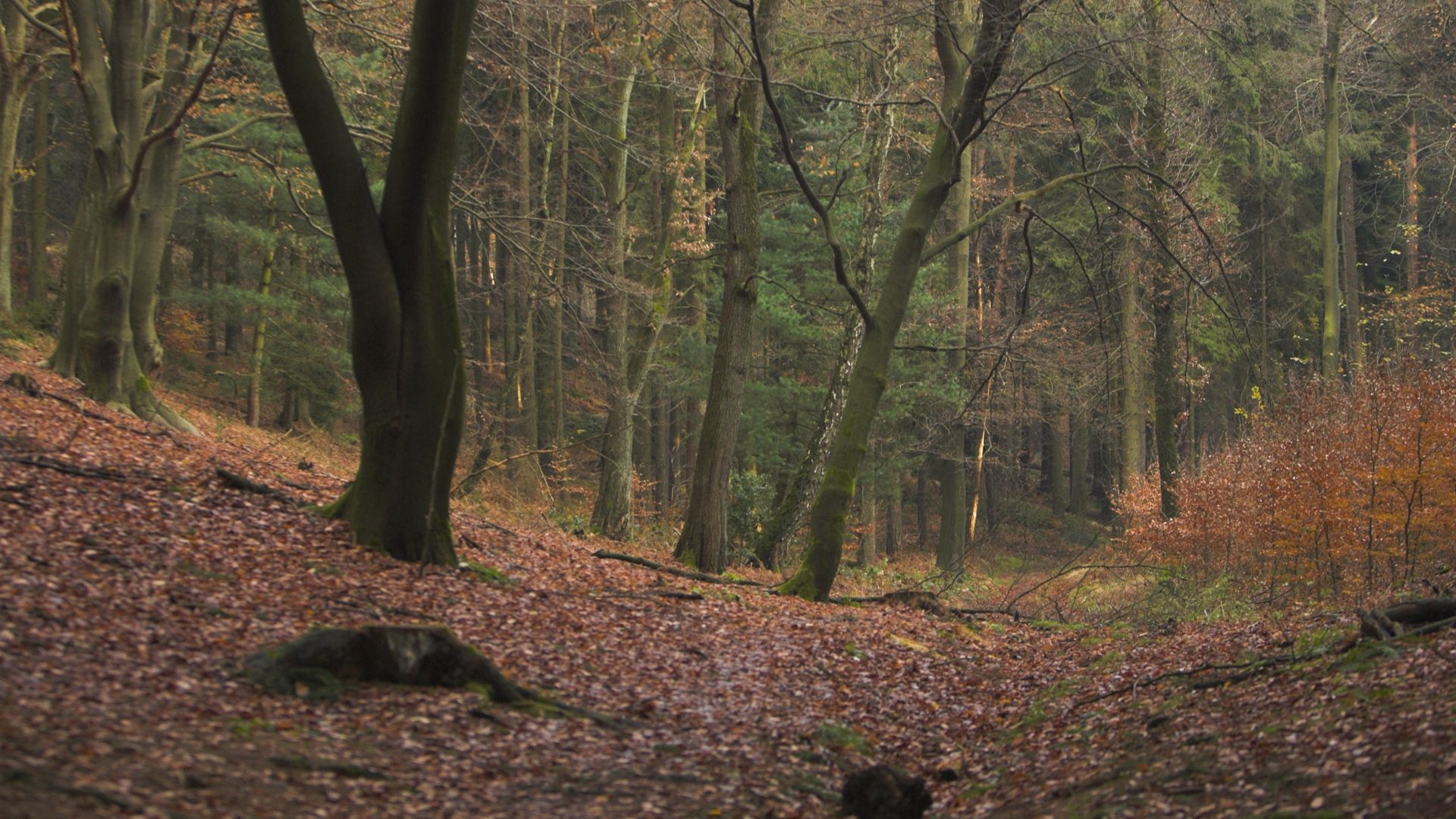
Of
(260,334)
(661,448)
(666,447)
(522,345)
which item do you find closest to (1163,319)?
(522,345)

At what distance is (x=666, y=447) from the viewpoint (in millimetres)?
29031

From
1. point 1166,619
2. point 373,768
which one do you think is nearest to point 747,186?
point 1166,619

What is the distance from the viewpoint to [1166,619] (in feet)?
37.5

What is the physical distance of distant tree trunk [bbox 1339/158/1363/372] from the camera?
27.8 metres

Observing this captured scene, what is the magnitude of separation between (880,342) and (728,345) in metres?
2.58

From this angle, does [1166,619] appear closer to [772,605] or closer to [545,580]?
[772,605]

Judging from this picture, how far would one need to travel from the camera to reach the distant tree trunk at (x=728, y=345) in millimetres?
13828

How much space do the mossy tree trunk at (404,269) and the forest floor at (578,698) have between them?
61 centimetres

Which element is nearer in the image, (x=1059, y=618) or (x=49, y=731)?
(x=49, y=731)

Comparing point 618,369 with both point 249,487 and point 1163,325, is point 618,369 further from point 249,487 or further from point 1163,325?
point 249,487

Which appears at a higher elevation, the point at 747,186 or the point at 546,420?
the point at 747,186

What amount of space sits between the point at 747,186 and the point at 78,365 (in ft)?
27.6

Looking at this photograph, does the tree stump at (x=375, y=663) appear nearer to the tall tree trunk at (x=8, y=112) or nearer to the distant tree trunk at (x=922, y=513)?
the tall tree trunk at (x=8, y=112)

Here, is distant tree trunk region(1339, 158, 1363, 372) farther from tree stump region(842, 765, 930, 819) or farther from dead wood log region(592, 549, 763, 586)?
tree stump region(842, 765, 930, 819)
